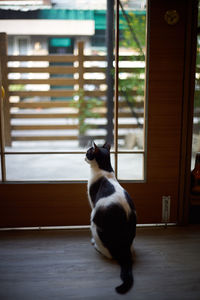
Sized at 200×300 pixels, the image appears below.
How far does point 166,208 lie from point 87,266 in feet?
2.65

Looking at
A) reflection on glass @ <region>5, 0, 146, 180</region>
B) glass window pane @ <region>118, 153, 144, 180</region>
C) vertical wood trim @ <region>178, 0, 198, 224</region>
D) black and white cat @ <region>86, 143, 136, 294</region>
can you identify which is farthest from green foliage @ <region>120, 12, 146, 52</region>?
black and white cat @ <region>86, 143, 136, 294</region>

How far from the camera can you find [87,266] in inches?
64.7

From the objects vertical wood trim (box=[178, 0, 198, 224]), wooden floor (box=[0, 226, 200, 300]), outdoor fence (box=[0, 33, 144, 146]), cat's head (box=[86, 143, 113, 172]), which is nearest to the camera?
wooden floor (box=[0, 226, 200, 300])

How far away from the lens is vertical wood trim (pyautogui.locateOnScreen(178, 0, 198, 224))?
1.92m

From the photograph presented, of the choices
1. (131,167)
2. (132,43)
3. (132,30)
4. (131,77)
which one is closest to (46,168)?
(131,167)

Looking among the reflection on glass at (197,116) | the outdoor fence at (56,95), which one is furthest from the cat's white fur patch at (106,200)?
the outdoor fence at (56,95)

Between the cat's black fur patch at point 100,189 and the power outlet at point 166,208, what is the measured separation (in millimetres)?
602

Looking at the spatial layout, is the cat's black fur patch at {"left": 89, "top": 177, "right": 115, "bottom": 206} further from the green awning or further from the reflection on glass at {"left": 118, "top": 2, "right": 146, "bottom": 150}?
the green awning

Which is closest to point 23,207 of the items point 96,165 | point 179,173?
point 96,165

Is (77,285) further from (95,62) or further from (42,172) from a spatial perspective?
(95,62)

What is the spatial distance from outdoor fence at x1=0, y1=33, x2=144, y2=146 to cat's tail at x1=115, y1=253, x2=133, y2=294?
1723 mm

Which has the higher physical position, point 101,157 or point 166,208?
point 101,157

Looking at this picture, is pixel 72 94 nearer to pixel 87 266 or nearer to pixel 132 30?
pixel 132 30

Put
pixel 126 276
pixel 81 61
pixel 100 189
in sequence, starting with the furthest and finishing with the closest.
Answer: pixel 81 61
pixel 100 189
pixel 126 276
